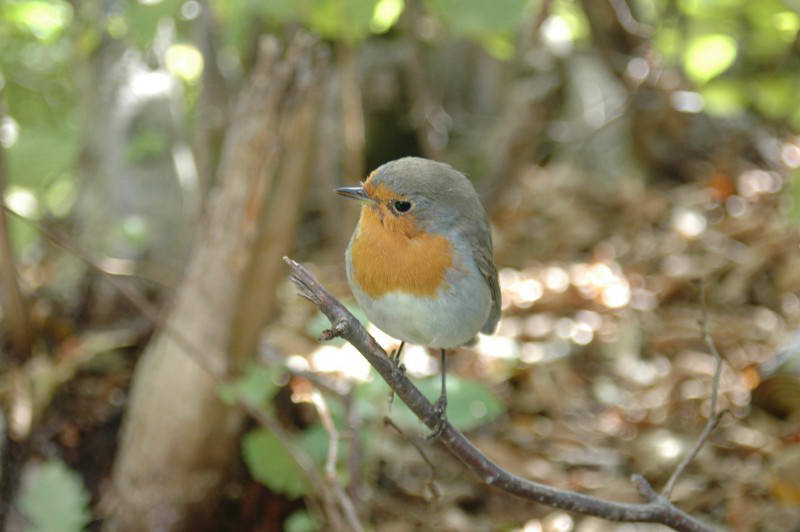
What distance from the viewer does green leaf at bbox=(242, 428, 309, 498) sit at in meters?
3.15

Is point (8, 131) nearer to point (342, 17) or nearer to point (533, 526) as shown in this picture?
point (342, 17)

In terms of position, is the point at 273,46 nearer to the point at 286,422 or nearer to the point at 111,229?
the point at 286,422

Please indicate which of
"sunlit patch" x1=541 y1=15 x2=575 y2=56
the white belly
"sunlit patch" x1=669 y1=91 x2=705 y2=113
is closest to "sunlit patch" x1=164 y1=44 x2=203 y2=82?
"sunlit patch" x1=541 y1=15 x2=575 y2=56

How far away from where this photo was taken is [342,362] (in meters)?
3.32

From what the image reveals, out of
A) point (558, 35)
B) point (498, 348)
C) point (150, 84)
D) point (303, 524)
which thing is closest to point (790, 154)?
point (558, 35)

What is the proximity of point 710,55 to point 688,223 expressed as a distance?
4.87 feet

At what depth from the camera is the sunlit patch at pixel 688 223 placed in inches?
201

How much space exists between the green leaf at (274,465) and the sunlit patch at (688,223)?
2913 millimetres

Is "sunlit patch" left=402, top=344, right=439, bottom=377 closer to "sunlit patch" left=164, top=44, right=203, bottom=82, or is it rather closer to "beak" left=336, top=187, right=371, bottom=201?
"beak" left=336, top=187, right=371, bottom=201

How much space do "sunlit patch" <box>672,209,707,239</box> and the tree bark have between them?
2711mm

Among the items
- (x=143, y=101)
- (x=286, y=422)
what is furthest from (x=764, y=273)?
(x=143, y=101)

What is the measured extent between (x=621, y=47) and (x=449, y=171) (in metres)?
3.99

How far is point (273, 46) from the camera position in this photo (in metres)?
3.14

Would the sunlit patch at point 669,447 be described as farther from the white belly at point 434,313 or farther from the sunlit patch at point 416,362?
the white belly at point 434,313
